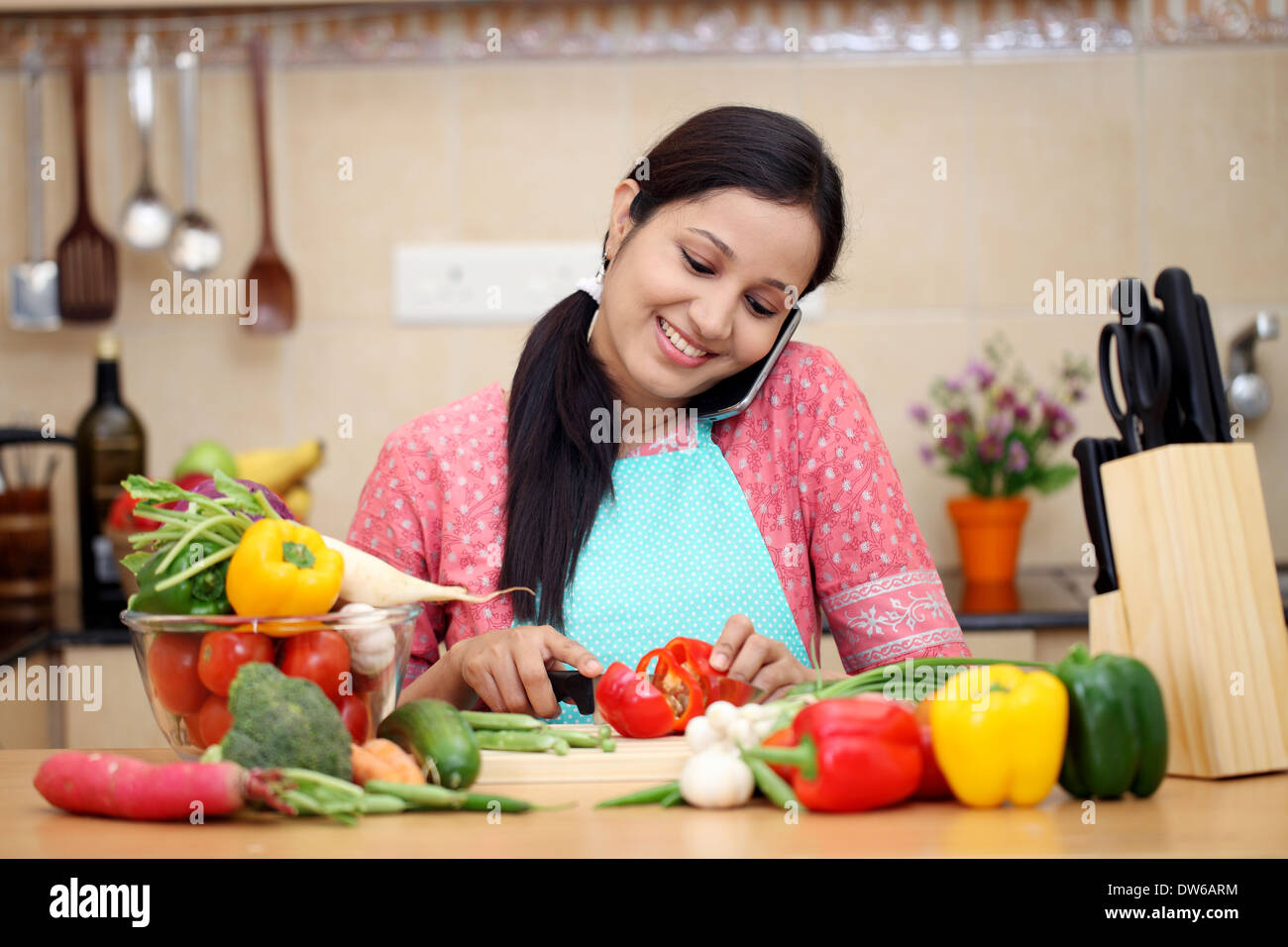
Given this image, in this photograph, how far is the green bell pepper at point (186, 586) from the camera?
882 millimetres

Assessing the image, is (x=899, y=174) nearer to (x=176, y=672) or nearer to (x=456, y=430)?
(x=456, y=430)

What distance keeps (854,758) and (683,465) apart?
2.20 ft

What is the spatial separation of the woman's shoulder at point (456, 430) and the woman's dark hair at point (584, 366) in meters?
0.02

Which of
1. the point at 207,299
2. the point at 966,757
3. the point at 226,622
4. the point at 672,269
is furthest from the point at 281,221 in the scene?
the point at 966,757

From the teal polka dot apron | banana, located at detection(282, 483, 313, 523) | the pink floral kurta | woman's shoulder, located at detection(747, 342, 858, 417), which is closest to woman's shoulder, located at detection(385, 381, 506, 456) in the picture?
the pink floral kurta

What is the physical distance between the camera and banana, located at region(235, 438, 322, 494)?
7.21 ft

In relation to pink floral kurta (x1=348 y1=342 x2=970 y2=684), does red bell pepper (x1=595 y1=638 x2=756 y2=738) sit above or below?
below

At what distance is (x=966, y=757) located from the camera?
2.69 ft

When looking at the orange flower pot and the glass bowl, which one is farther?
the orange flower pot

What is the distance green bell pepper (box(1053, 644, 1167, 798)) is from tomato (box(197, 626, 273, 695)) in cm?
52

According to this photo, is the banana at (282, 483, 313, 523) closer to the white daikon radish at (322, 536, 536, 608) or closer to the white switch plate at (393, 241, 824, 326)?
the white switch plate at (393, 241, 824, 326)

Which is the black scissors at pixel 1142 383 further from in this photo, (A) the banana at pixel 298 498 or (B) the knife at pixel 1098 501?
(A) the banana at pixel 298 498

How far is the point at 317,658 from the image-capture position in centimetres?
86

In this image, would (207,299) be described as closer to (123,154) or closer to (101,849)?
(123,154)
